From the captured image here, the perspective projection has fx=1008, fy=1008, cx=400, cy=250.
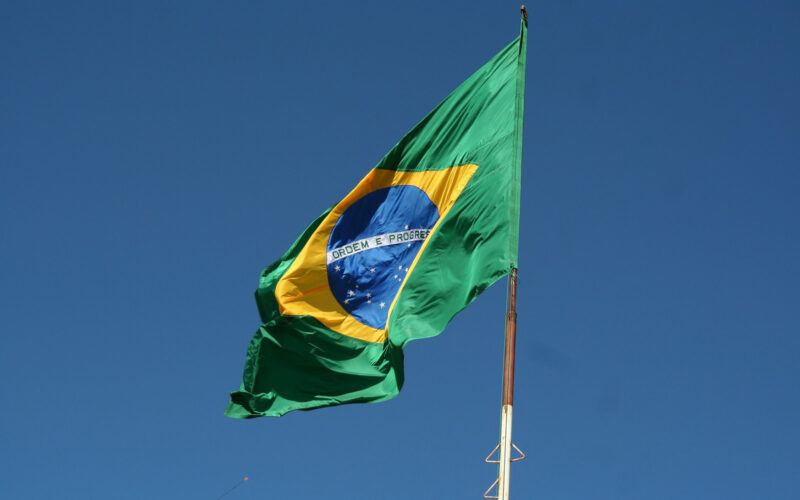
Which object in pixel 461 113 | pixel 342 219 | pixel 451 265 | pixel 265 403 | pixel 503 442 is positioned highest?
pixel 461 113

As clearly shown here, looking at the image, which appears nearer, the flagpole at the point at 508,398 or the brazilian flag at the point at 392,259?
the flagpole at the point at 508,398

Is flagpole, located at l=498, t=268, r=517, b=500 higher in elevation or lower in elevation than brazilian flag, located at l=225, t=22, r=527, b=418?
lower

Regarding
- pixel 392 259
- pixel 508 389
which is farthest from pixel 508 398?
pixel 392 259

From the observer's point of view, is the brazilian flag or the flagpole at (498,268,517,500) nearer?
the flagpole at (498,268,517,500)

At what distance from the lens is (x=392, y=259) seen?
68.9 ft

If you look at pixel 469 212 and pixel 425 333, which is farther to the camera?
pixel 469 212

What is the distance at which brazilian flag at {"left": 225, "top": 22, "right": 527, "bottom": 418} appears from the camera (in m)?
19.2

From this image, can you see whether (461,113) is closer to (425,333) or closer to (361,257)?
(361,257)

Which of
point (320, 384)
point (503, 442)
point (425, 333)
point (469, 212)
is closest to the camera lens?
point (503, 442)

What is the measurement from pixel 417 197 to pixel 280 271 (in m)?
3.59

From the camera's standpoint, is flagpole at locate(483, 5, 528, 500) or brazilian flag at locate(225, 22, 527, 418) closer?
flagpole at locate(483, 5, 528, 500)

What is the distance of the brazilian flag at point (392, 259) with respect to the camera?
755 inches

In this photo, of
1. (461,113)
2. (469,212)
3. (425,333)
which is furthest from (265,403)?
(461,113)

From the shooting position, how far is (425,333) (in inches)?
728
